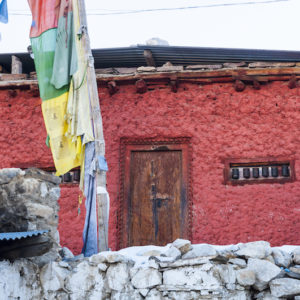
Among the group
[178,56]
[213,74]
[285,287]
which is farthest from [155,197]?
[285,287]

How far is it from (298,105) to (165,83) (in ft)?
6.42

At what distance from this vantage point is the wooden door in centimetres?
789

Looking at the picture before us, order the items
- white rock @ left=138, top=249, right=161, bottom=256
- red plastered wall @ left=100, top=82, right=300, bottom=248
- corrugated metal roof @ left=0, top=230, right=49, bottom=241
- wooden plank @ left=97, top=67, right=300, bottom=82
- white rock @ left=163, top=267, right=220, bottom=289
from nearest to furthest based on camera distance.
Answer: corrugated metal roof @ left=0, top=230, right=49, bottom=241, white rock @ left=163, top=267, right=220, bottom=289, white rock @ left=138, top=249, right=161, bottom=256, red plastered wall @ left=100, top=82, right=300, bottom=248, wooden plank @ left=97, top=67, right=300, bottom=82

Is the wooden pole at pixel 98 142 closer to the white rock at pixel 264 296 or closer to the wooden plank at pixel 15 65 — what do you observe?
the white rock at pixel 264 296

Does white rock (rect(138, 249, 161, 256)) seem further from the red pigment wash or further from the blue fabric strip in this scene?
the red pigment wash

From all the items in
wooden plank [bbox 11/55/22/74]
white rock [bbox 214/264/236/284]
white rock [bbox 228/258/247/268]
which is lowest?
white rock [bbox 214/264/236/284]

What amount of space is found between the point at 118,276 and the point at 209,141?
3.40 m

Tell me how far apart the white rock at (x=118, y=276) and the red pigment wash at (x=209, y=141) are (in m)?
2.72

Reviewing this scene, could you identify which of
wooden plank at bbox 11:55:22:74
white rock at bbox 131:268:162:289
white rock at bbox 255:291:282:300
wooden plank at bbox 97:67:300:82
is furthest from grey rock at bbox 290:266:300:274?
wooden plank at bbox 11:55:22:74

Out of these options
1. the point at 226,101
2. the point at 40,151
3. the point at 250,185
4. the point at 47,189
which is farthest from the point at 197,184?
the point at 47,189

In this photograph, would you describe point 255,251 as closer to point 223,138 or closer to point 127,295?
point 127,295

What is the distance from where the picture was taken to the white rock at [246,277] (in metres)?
4.84

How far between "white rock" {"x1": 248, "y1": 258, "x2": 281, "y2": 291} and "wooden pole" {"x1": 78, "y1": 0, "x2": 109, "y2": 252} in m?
1.72

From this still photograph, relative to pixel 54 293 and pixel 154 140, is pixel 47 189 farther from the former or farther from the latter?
pixel 154 140
